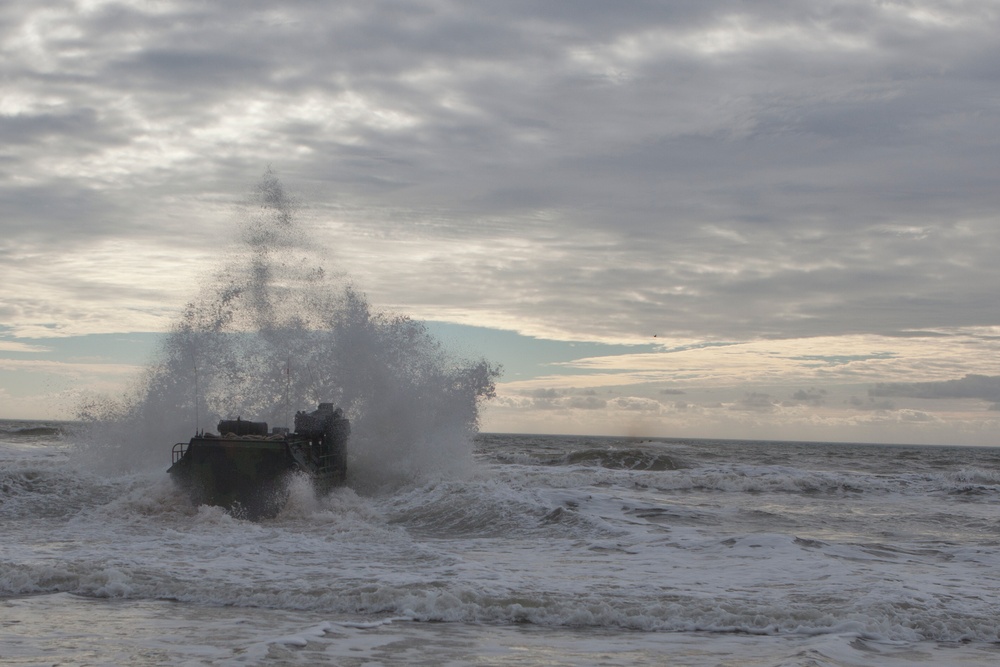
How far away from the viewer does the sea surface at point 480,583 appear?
1036cm

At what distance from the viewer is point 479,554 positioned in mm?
17016

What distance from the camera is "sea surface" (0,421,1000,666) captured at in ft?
34.0

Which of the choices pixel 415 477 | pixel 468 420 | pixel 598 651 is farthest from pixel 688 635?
pixel 468 420

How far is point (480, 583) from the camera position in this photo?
13.7 metres

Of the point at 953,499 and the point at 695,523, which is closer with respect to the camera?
the point at 695,523

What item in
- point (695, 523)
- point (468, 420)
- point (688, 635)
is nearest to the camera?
point (688, 635)

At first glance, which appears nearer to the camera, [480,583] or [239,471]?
[480,583]

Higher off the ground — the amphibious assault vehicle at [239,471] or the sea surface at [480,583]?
the amphibious assault vehicle at [239,471]

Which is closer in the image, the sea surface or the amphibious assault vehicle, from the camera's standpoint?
the sea surface

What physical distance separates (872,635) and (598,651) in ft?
12.0

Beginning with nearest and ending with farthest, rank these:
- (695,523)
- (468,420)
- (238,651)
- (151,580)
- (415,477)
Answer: (238,651) → (151,580) → (695,523) → (415,477) → (468,420)

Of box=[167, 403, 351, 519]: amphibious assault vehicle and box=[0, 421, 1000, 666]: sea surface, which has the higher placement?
box=[167, 403, 351, 519]: amphibious assault vehicle

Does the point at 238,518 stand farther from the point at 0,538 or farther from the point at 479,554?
the point at 479,554

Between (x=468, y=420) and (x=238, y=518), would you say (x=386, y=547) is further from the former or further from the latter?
(x=468, y=420)
